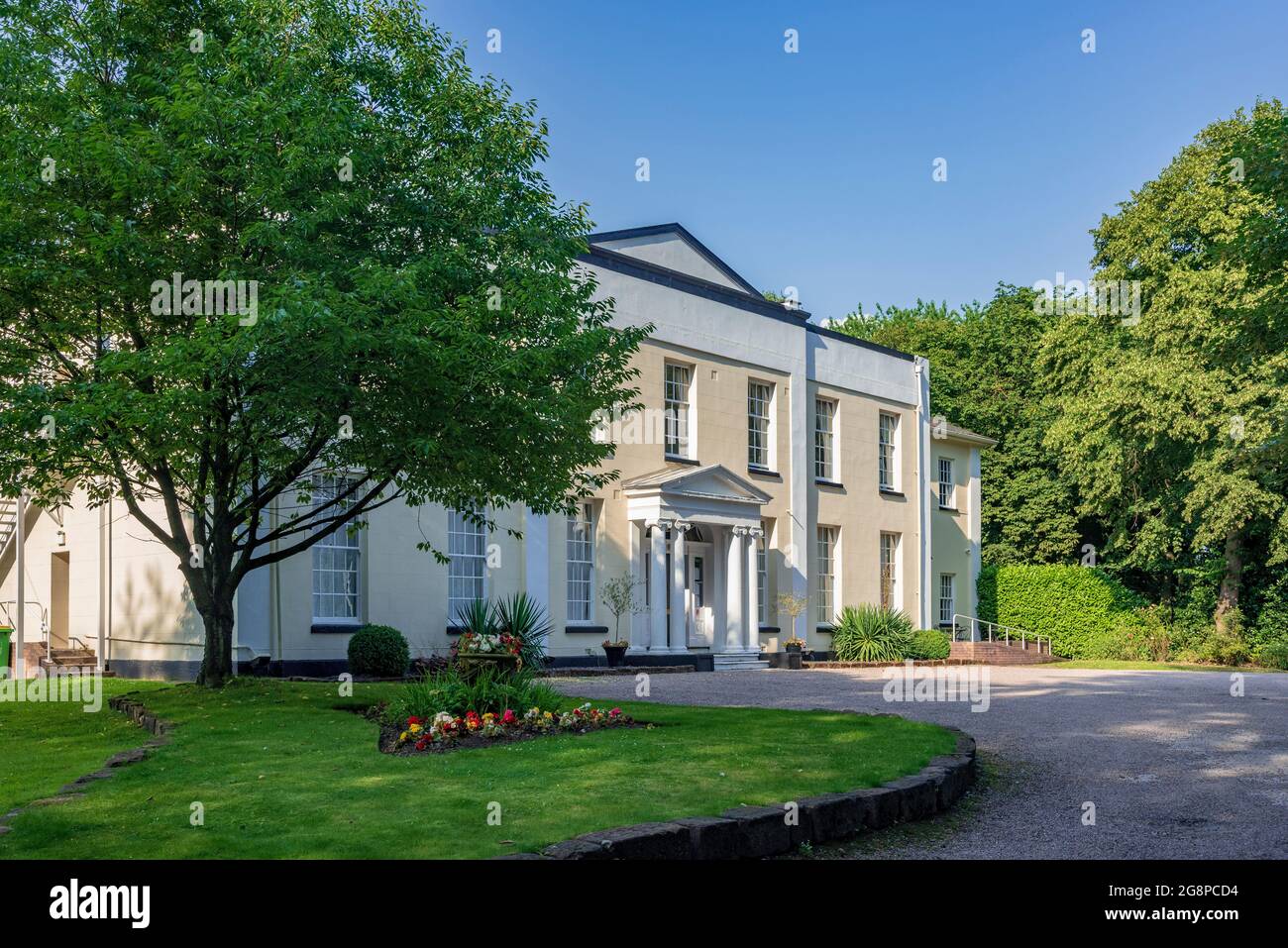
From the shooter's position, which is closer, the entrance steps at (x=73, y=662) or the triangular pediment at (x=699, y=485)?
the entrance steps at (x=73, y=662)

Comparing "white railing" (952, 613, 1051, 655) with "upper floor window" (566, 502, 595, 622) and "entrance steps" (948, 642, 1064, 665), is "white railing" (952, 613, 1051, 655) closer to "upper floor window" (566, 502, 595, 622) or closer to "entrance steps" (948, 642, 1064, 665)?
"entrance steps" (948, 642, 1064, 665)

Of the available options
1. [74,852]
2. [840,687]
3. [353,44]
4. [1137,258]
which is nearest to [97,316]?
[353,44]

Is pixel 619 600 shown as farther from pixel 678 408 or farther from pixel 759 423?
pixel 759 423

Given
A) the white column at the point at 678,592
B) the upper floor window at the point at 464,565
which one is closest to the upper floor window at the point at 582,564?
the white column at the point at 678,592

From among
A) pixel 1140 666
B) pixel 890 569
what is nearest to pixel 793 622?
pixel 890 569

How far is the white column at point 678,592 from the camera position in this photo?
25734 mm

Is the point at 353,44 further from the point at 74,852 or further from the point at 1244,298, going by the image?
the point at 1244,298

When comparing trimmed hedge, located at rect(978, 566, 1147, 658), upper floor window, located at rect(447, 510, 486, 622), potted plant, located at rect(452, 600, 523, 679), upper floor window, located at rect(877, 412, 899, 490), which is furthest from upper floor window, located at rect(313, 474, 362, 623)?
trimmed hedge, located at rect(978, 566, 1147, 658)

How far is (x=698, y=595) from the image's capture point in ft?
92.7

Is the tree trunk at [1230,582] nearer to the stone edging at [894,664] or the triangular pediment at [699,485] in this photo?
the stone edging at [894,664]

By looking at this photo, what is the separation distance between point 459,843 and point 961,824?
149 inches

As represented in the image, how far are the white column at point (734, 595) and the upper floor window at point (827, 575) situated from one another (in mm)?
4943

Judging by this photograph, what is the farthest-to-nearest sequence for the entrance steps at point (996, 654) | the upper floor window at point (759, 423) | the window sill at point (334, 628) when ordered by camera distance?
the entrance steps at point (996, 654) → the upper floor window at point (759, 423) → the window sill at point (334, 628)

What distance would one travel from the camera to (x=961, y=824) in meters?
8.29
